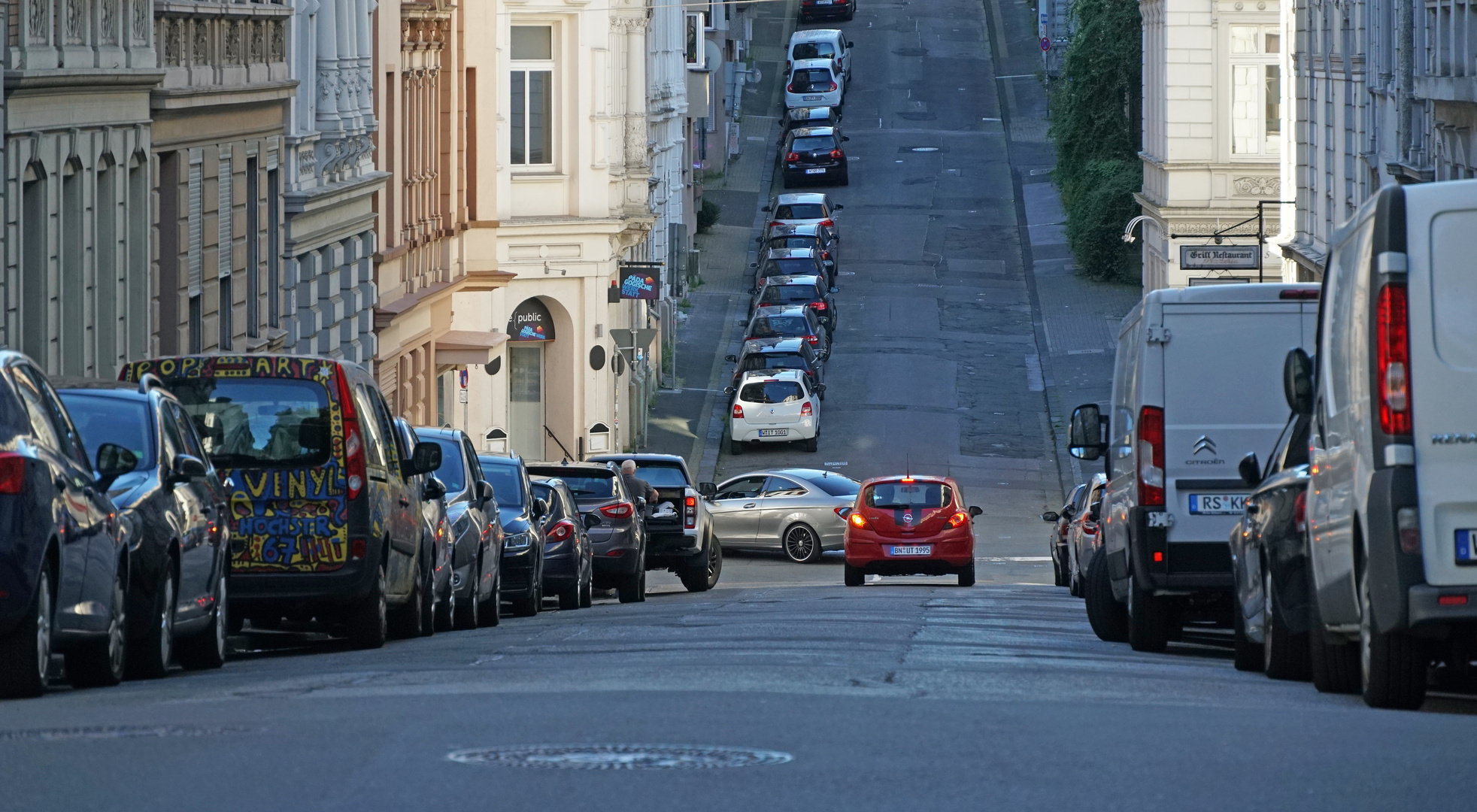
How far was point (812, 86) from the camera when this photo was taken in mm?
96000

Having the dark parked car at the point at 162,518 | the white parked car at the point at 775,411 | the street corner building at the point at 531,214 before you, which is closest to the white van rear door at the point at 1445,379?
the dark parked car at the point at 162,518

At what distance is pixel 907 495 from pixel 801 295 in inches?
1235

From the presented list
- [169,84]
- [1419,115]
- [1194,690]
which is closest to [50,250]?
[169,84]

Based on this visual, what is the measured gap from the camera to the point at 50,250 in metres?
25.1

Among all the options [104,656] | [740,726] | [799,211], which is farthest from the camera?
[799,211]

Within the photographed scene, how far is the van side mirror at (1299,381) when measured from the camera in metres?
12.2

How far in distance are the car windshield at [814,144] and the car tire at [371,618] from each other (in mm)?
70975

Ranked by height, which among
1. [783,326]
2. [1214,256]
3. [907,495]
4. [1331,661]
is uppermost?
[1214,256]

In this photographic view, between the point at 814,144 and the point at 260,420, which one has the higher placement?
the point at 814,144

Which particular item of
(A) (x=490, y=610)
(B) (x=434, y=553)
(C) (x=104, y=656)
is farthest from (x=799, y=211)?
(C) (x=104, y=656)

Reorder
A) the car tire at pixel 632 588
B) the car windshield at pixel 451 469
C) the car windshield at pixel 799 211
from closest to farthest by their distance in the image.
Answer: the car windshield at pixel 451 469
the car tire at pixel 632 588
the car windshield at pixel 799 211

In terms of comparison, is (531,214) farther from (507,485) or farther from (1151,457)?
(1151,457)

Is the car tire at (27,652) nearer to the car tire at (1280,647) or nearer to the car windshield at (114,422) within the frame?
the car windshield at (114,422)

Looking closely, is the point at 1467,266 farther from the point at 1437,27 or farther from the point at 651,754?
the point at 1437,27
